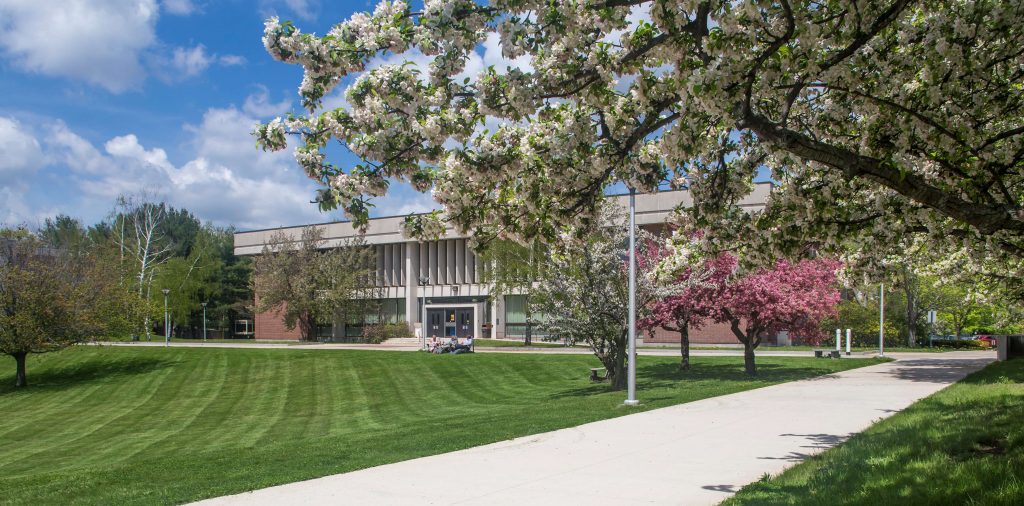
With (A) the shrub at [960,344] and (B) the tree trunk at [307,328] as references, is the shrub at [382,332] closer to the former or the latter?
(B) the tree trunk at [307,328]

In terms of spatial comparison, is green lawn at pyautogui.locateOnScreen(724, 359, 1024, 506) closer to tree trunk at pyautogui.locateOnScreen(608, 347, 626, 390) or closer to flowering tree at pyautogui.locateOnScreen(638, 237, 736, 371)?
tree trunk at pyautogui.locateOnScreen(608, 347, 626, 390)

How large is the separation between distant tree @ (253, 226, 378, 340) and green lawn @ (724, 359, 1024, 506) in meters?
50.2

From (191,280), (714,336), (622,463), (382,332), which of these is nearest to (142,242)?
(191,280)

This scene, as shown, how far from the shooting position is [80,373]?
36.5m

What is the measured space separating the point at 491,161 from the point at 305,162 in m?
1.75

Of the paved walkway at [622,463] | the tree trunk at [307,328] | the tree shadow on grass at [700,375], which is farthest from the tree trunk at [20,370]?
the paved walkway at [622,463]

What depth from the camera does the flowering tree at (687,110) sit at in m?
6.27

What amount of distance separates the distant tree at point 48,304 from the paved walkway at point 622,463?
29420 millimetres

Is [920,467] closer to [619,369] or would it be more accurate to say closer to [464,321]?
[619,369]

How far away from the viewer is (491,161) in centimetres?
775

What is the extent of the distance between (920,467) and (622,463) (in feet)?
10.3

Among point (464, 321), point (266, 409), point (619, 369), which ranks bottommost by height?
point (266, 409)

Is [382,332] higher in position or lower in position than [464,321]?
lower

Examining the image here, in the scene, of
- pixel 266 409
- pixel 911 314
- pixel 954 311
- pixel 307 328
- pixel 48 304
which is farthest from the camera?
pixel 307 328
